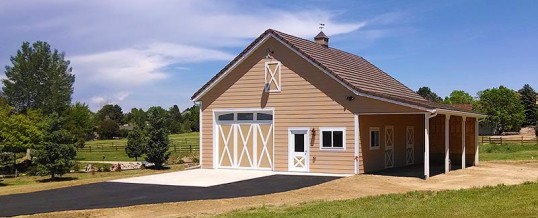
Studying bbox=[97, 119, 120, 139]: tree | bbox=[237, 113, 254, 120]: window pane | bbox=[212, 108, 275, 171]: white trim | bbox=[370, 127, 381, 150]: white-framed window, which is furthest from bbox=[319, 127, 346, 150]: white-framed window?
bbox=[97, 119, 120, 139]: tree

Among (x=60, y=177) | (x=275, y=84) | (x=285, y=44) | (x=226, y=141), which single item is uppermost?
(x=285, y=44)

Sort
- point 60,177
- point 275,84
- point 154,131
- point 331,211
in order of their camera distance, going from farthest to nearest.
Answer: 1. point 154,131
2. point 60,177
3. point 275,84
4. point 331,211

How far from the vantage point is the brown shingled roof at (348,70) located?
21984 mm

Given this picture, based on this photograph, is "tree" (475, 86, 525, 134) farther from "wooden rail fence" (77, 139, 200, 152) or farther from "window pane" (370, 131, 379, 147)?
"window pane" (370, 131, 379, 147)

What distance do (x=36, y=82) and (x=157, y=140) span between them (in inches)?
1521

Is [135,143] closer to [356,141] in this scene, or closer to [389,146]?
[389,146]

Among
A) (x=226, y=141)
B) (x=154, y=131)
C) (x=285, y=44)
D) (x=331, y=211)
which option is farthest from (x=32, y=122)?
(x=331, y=211)

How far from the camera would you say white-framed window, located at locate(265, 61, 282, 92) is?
76.6 ft

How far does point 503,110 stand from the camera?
87.7 m

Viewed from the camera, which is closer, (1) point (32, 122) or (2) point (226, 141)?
(2) point (226, 141)

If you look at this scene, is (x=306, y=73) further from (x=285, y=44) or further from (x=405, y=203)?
(x=405, y=203)

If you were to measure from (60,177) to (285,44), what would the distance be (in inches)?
706

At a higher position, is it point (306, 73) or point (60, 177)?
point (306, 73)

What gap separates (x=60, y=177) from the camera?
33031 mm
